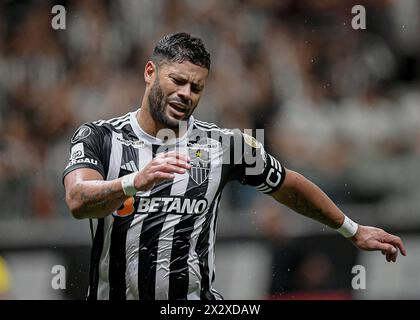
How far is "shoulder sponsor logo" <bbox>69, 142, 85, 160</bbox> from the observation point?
446cm

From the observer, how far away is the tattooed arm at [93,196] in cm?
409

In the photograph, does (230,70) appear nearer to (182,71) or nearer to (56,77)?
(56,77)

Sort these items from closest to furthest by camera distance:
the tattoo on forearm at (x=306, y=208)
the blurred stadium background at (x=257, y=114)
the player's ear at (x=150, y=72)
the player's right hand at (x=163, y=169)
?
the player's right hand at (x=163, y=169) → the player's ear at (x=150, y=72) → the tattoo on forearm at (x=306, y=208) → the blurred stadium background at (x=257, y=114)

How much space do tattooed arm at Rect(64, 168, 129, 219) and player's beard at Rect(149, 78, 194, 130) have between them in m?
0.56

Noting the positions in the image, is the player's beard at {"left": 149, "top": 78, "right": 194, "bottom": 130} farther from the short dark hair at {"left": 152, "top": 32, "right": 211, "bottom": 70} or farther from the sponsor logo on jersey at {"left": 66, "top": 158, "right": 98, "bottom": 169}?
the sponsor logo on jersey at {"left": 66, "top": 158, "right": 98, "bottom": 169}

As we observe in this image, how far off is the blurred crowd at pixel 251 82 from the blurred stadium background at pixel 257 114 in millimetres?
14

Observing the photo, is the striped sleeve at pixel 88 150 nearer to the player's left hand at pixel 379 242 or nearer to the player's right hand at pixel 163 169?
the player's right hand at pixel 163 169

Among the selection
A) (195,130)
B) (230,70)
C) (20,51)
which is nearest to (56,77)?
(20,51)

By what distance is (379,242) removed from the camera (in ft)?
16.5

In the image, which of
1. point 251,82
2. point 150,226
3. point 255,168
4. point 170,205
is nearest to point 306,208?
point 255,168

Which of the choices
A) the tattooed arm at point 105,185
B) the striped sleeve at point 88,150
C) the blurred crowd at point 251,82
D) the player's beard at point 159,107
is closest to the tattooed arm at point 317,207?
the player's beard at point 159,107

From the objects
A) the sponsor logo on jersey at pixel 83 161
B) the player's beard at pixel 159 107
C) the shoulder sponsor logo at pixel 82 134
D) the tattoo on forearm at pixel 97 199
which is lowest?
the tattoo on forearm at pixel 97 199

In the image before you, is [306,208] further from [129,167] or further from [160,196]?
[129,167]
